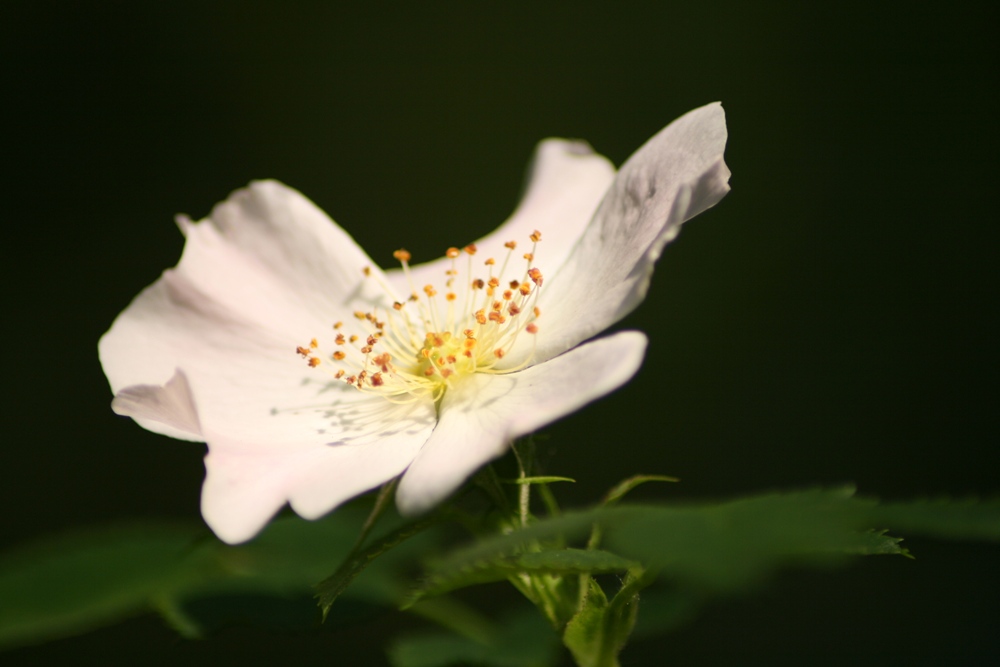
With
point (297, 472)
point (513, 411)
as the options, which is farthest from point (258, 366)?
point (513, 411)

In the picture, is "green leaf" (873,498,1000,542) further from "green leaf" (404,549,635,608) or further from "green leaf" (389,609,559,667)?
"green leaf" (389,609,559,667)

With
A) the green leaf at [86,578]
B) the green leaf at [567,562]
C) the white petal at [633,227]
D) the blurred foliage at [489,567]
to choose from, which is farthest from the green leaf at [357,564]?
the green leaf at [86,578]

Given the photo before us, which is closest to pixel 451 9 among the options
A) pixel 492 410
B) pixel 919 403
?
pixel 919 403

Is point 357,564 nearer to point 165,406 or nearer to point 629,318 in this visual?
point 165,406

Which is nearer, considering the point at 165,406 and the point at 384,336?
the point at 165,406

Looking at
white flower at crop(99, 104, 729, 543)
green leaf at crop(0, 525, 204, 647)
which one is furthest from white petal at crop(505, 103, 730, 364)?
green leaf at crop(0, 525, 204, 647)

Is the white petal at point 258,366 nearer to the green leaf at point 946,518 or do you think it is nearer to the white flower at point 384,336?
the white flower at point 384,336
